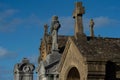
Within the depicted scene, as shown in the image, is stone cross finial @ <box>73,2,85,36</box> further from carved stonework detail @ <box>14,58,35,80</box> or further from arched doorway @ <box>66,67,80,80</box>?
carved stonework detail @ <box>14,58,35,80</box>

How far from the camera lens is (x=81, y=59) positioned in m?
19.5

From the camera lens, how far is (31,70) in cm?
2141

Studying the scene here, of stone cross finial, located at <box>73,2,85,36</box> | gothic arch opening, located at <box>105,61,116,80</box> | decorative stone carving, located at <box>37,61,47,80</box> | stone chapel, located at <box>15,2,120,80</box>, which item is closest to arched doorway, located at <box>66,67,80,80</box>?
stone chapel, located at <box>15,2,120,80</box>

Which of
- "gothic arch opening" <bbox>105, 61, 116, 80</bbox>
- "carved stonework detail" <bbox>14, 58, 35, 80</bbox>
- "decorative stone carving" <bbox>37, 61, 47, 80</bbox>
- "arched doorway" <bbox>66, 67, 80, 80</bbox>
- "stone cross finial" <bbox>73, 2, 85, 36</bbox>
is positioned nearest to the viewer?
"gothic arch opening" <bbox>105, 61, 116, 80</bbox>

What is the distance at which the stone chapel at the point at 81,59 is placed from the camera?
18.1 meters

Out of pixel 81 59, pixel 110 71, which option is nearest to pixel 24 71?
pixel 81 59

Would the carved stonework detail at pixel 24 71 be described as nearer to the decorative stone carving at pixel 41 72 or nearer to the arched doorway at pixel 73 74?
the decorative stone carving at pixel 41 72

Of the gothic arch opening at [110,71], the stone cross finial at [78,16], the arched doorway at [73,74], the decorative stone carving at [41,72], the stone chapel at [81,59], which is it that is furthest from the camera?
the decorative stone carving at [41,72]

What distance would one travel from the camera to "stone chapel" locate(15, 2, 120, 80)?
59.4 ft

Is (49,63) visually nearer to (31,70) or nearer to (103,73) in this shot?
(31,70)

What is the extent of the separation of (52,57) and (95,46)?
Answer: 5.49 metres

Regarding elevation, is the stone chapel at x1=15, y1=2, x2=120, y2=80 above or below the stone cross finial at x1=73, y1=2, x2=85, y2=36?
below

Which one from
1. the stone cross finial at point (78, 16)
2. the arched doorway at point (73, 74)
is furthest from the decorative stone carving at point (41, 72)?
the stone cross finial at point (78, 16)

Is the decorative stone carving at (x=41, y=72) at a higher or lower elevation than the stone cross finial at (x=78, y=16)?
lower
